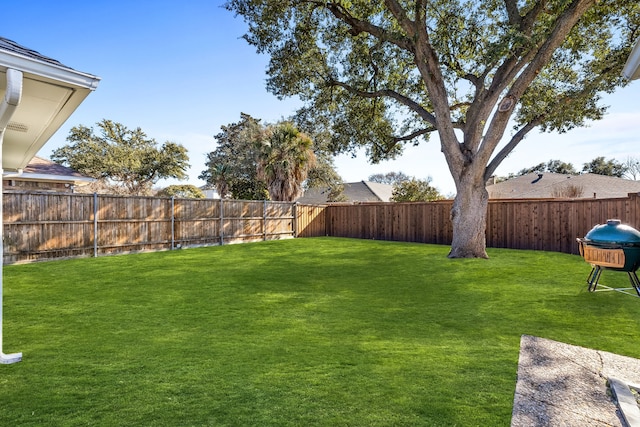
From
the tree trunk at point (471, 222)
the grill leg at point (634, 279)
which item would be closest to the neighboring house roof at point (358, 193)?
the tree trunk at point (471, 222)

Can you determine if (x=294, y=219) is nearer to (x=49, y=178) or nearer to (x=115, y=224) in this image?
(x=115, y=224)

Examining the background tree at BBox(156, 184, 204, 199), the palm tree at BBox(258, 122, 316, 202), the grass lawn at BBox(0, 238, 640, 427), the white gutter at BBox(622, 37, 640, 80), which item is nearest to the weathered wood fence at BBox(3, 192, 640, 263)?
the grass lawn at BBox(0, 238, 640, 427)

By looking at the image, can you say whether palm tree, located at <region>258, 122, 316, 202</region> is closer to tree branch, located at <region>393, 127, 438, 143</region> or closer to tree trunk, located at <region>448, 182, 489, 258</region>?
tree branch, located at <region>393, 127, 438, 143</region>

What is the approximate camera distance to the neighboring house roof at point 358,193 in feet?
95.5

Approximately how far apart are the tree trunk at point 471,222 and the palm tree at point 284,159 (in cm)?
946

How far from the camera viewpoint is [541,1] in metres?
8.31

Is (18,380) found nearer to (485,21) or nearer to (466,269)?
(466,269)

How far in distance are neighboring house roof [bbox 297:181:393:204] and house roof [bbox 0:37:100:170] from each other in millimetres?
25009

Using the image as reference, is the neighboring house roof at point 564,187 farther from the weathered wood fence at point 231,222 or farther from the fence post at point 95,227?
the fence post at point 95,227

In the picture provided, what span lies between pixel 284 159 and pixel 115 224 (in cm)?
868

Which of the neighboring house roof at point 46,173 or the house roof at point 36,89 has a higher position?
the neighboring house roof at point 46,173

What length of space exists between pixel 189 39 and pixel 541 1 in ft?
31.8

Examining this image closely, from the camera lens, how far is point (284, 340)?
3.52 m

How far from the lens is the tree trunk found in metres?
9.21
